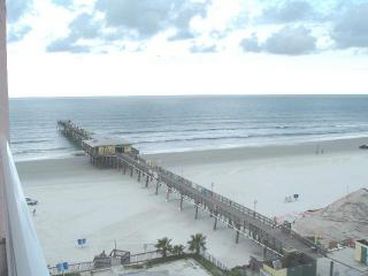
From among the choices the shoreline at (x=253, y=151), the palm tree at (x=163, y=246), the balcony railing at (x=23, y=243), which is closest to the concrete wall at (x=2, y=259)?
the balcony railing at (x=23, y=243)

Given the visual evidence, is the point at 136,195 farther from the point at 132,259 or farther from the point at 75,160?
the point at 75,160

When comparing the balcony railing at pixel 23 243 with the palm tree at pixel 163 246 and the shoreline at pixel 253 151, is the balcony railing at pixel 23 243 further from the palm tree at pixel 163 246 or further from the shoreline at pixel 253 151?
the shoreline at pixel 253 151

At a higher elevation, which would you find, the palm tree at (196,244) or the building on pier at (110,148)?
the building on pier at (110,148)

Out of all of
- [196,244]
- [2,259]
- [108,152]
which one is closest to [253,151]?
[108,152]

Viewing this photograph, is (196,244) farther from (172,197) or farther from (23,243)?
(23,243)

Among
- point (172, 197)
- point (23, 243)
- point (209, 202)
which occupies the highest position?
point (23, 243)
